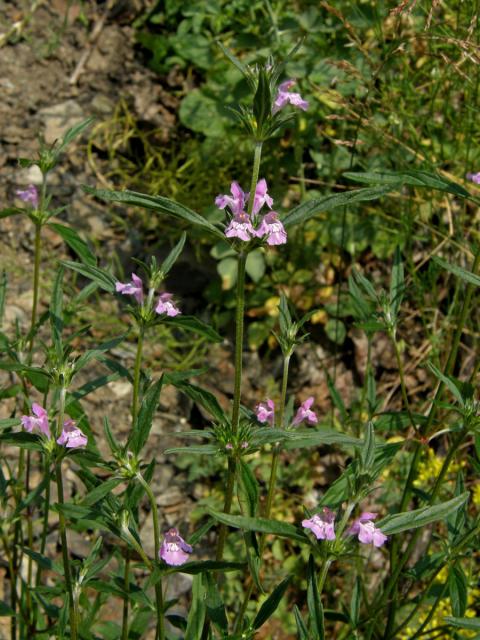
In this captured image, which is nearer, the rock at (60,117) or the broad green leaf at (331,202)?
the broad green leaf at (331,202)

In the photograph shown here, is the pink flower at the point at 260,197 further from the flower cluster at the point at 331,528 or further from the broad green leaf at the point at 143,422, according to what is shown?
the flower cluster at the point at 331,528

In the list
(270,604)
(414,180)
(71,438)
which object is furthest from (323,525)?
(414,180)

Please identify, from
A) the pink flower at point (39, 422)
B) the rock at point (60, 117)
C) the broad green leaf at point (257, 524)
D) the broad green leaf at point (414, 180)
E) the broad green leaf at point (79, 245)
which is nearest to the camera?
the broad green leaf at point (257, 524)

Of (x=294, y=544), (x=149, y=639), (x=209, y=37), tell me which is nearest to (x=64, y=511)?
(x=149, y=639)

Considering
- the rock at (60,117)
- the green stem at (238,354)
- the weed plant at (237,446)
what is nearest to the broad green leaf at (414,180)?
the weed plant at (237,446)

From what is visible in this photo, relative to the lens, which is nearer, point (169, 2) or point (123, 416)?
point (123, 416)

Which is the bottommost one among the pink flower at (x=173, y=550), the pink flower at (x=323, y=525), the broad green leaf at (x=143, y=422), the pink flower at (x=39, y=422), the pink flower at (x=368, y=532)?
the pink flower at (x=173, y=550)

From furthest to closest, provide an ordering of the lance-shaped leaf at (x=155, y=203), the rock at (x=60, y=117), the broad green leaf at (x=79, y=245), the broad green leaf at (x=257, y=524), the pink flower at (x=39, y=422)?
the rock at (x=60, y=117)
the broad green leaf at (x=79, y=245)
the pink flower at (x=39, y=422)
the lance-shaped leaf at (x=155, y=203)
the broad green leaf at (x=257, y=524)

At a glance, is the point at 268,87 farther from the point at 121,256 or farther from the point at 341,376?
the point at 121,256
